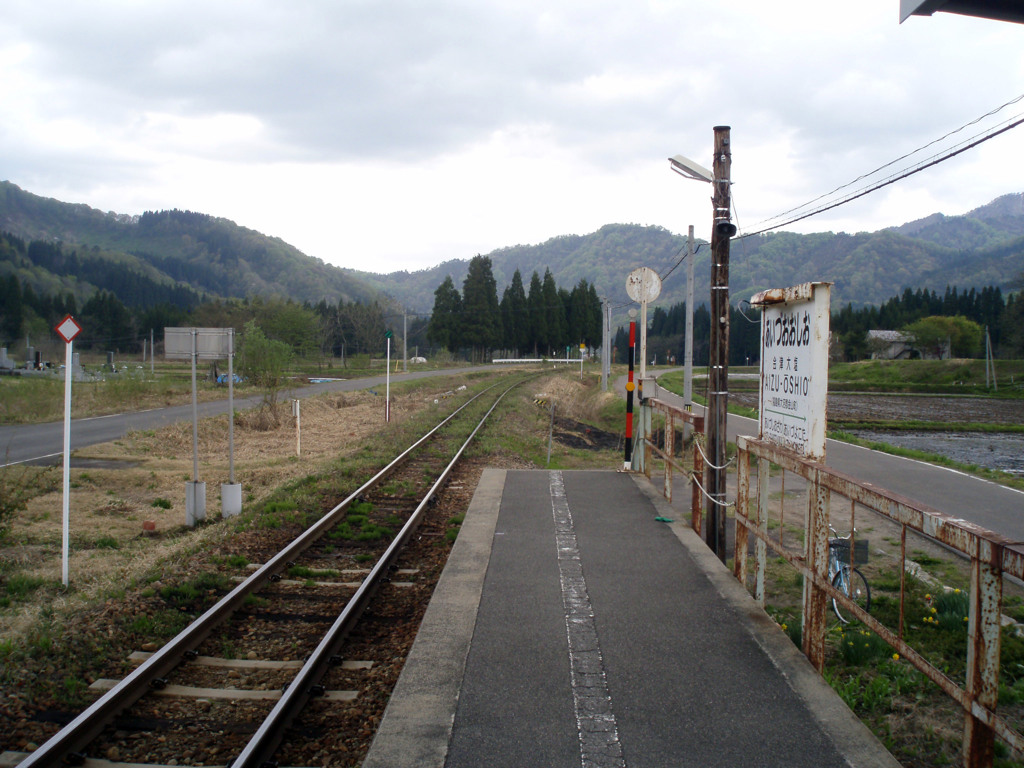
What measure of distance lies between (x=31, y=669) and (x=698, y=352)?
117969 millimetres

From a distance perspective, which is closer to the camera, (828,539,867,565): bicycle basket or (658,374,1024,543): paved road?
(828,539,867,565): bicycle basket

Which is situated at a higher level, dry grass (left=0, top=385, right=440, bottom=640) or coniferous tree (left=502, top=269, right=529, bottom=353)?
coniferous tree (left=502, top=269, right=529, bottom=353)

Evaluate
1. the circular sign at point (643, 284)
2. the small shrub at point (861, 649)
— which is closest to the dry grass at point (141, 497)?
the small shrub at point (861, 649)

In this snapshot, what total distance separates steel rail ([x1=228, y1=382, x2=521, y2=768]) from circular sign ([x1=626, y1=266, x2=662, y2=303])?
18.5 feet

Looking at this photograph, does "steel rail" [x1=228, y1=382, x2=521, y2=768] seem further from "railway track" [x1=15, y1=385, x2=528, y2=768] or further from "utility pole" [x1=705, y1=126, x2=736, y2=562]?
"utility pole" [x1=705, y1=126, x2=736, y2=562]

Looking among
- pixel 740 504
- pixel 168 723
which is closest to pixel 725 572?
pixel 740 504

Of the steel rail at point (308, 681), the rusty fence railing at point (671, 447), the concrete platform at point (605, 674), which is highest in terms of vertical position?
the rusty fence railing at point (671, 447)

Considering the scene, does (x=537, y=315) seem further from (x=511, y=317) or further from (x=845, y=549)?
(x=845, y=549)

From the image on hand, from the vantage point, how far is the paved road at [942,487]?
33.1ft

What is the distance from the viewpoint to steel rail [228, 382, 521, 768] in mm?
3480

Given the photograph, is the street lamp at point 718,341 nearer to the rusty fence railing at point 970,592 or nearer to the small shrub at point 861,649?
the small shrub at point 861,649

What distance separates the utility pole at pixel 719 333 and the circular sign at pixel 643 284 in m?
3.59

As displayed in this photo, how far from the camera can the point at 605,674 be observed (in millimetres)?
4164

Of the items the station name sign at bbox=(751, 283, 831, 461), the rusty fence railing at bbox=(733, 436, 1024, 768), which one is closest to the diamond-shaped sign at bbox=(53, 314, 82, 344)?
the station name sign at bbox=(751, 283, 831, 461)
